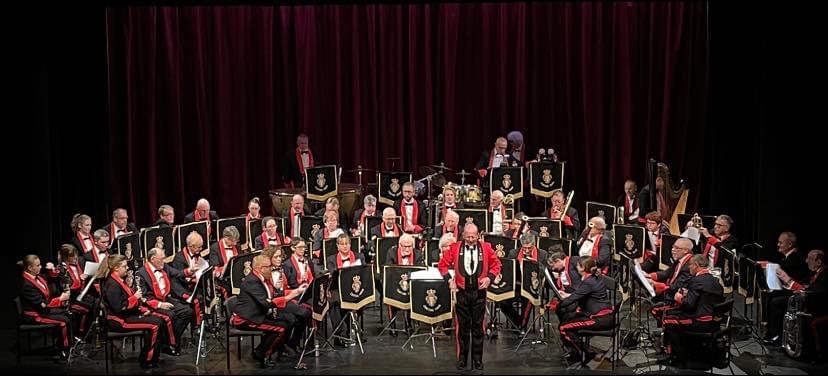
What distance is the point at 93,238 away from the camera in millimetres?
13109

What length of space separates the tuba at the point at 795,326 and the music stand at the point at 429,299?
3.82 metres

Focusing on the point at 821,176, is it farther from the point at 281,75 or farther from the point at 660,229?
the point at 281,75

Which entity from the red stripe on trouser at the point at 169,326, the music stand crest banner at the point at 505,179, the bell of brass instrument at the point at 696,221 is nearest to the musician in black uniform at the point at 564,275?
the bell of brass instrument at the point at 696,221

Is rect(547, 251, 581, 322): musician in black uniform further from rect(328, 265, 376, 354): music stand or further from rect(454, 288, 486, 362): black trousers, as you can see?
rect(328, 265, 376, 354): music stand

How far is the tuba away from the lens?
11414 mm

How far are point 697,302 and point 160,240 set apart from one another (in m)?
6.79

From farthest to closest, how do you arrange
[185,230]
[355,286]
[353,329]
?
[185,230]
[353,329]
[355,286]

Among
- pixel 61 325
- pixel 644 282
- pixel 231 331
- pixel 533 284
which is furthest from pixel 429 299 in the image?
pixel 61 325

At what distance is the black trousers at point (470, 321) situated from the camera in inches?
439

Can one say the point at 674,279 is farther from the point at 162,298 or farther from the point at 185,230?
the point at 185,230

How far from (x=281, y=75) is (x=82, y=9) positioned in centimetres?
403

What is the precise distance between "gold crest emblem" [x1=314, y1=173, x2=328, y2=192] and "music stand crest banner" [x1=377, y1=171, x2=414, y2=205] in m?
0.87

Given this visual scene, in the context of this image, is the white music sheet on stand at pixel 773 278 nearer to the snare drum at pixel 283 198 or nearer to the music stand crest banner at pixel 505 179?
the music stand crest banner at pixel 505 179

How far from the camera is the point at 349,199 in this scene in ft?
51.6
